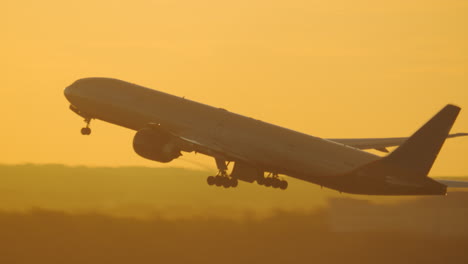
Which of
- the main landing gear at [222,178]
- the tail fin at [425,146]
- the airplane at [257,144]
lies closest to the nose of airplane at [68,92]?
the airplane at [257,144]

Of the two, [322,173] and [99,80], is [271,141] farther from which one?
[99,80]

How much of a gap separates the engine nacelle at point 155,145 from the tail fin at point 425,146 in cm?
1855

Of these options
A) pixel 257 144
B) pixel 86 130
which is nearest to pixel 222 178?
pixel 257 144

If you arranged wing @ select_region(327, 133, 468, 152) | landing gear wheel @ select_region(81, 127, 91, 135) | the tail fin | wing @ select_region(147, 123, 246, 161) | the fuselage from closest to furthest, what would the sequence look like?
the tail fin → the fuselage → wing @ select_region(147, 123, 246, 161) → wing @ select_region(327, 133, 468, 152) → landing gear wheel @ select_region(81, 127, 91, 135)

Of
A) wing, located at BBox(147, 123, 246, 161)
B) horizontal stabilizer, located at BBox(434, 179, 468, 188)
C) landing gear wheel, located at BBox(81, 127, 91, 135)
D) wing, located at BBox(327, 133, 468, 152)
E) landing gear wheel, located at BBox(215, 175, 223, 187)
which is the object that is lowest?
landing gear wheel, located at BBox(215, 175, 223, 187)

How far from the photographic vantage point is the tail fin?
98438 millimetres

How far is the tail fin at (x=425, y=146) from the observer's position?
3875 inches

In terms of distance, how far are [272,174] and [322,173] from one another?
1102 cm

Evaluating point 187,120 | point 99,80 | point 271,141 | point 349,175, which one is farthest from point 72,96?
point 349,175

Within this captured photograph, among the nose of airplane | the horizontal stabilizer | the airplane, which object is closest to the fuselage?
the airplane

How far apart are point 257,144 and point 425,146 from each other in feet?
47.7

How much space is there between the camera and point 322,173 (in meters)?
105

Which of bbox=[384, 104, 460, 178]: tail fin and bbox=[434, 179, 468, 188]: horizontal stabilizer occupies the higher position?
bbox=[384, 104, 460, 178]: tail fin

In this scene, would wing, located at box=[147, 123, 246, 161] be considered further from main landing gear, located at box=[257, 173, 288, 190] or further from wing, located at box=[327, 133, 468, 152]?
wing, located at box=[327, 133, 468, 152]
